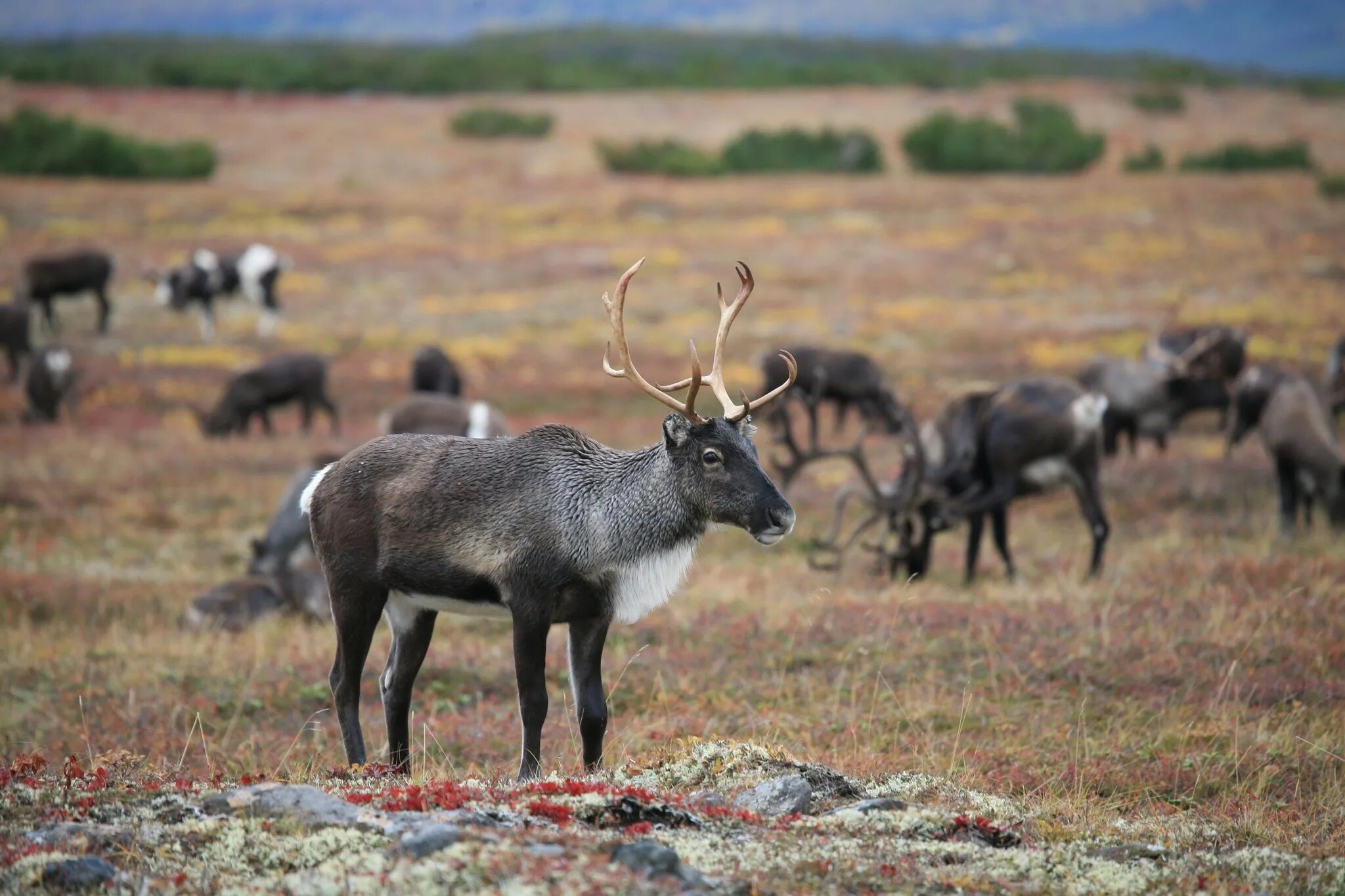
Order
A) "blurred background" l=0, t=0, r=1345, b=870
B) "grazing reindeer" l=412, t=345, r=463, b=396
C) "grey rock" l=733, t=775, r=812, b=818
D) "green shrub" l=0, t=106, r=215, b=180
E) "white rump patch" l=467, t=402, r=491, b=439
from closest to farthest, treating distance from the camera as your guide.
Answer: "grey rock" l=733, t=775, r=812, b=818
"blurred background" l=0, t=0, r=1345, b=870
"white rump patch" l=467, t=402, r=491, b=439
"grazing reindeer" l=412, t=345, r=463, b=396
"green shrub" l=0, t=106, r=215, b=180

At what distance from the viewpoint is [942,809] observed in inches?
248

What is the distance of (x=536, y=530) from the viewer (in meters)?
7.66

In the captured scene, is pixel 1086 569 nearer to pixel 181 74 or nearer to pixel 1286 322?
pixel 1286 322

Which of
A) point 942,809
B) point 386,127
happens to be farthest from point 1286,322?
→ point 386,127

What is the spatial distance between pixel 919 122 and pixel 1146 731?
189 feet

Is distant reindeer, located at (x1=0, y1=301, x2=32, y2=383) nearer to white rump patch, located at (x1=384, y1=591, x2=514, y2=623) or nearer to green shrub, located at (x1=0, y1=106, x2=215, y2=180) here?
white rump patch, located at (x1=384, y1=591, x2=514, y2=623)

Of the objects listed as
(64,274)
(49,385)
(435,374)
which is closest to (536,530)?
(435,374)

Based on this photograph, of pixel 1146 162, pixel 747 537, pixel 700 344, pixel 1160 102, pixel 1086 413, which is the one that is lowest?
pixel 747 537

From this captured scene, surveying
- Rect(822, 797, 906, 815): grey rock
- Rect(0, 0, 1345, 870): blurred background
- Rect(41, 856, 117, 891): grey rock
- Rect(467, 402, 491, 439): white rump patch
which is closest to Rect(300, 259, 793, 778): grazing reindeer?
Rect(0, 0, 1345, 870): blurred background

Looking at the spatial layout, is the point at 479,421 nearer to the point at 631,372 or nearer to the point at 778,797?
the point at 631,372

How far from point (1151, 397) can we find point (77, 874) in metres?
18.9

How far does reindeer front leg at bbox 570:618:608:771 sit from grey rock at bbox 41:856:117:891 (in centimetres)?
284

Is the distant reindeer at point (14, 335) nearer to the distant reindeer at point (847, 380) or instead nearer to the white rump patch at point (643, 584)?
the distant reindeer at point (847, 380)

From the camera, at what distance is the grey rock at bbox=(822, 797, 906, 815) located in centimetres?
616
